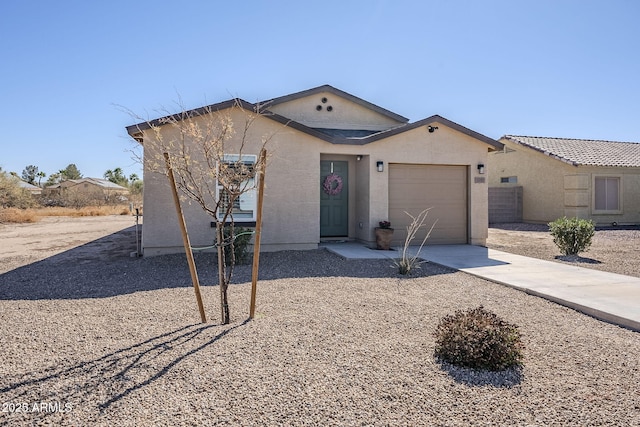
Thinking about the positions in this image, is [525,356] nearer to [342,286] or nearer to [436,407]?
[436,407]

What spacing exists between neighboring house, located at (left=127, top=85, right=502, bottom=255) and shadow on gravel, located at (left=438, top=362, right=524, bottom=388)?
683 centimetres

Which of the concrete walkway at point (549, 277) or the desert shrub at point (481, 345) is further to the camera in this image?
the concrete walkway at point (549, 277)

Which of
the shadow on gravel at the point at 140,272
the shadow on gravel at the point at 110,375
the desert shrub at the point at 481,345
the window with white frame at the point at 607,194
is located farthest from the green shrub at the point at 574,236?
the window with white frame at the point at 607,194

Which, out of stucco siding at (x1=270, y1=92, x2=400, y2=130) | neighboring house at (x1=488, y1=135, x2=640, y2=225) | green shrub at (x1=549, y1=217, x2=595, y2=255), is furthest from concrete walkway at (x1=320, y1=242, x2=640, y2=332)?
neighboring house at (x1=488, y1=135, x2=640, y2=225)

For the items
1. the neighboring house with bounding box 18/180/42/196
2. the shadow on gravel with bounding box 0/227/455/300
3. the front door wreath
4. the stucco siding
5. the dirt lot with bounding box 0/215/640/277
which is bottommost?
the shadow on gravel with bounding box 0/227/455/300

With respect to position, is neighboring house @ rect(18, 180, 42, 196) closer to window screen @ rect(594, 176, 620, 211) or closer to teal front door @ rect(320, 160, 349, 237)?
teal front door @ rect(320, 160, 349, 237)

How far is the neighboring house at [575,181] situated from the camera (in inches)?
703

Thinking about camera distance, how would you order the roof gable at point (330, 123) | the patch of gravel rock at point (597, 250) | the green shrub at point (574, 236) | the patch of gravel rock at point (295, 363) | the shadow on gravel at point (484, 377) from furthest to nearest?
the green shrub at point (574, 236), the roof gable at point (330, 123), the patch of gravel rock at point (597, 250), the shadow on gravel at point (484, 377), the patch of gravel rock at point (295, 363)

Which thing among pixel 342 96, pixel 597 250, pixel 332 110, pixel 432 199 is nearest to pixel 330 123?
pixel 332 110

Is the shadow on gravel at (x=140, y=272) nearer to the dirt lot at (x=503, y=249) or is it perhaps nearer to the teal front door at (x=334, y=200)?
the dirt lot at (x=503, y=249)

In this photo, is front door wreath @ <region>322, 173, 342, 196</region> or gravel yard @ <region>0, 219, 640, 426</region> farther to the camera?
front door wreath @ <region>322, 173, 342, 196</region>

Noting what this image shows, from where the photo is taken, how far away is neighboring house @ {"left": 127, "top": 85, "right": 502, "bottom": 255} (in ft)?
30.4

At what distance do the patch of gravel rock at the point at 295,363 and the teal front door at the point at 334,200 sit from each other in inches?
200

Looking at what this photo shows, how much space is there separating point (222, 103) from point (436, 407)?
791 cm
